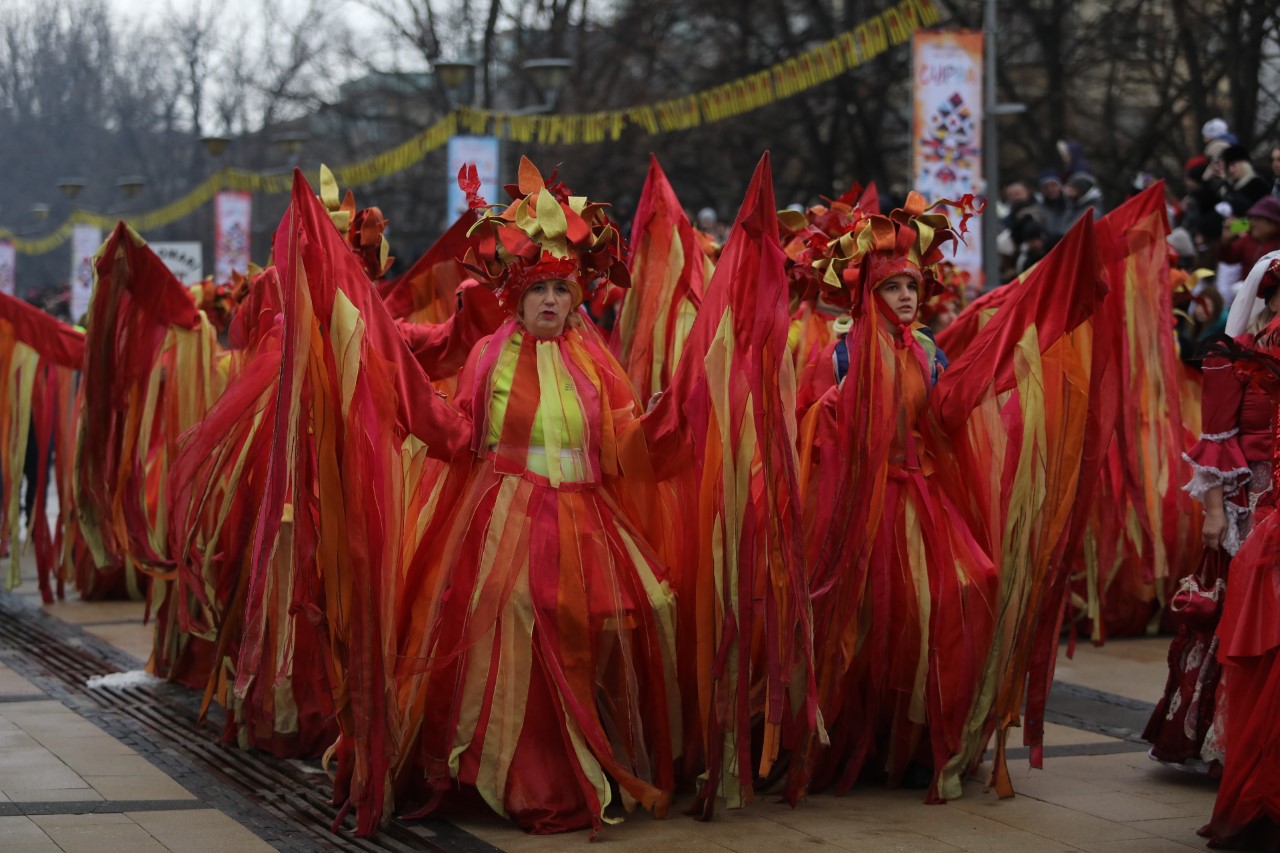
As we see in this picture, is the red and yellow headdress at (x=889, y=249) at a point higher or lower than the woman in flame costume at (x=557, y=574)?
higher

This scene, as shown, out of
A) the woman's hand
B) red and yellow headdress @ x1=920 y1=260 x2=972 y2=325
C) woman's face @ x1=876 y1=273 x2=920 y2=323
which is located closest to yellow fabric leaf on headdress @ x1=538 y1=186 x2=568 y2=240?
woman's face @ x1=876 y1=273 x2=920 y2=323

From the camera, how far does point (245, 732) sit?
22.6ft

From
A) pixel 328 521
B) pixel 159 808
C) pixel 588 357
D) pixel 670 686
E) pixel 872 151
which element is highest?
pixel 872 151

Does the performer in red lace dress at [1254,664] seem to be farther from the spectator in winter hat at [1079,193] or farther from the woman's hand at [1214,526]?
the spectator in winter hat at [1079,193]

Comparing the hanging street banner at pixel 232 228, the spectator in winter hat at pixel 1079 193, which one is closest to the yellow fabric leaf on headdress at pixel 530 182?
the spectator in winter hat at pixel 1079 193

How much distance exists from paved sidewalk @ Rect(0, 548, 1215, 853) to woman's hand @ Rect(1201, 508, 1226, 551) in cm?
88

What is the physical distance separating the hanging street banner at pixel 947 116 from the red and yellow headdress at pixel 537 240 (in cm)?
851

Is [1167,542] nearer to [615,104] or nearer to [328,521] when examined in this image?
[328,521]

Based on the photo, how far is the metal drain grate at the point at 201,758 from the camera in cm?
557

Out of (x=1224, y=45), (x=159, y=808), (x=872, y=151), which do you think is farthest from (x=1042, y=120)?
(x=159, y=808)

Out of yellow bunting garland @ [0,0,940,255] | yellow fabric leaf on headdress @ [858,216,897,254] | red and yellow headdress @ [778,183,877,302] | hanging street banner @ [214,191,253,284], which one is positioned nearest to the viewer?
yellow fabric leaf on headdress @ [858,216,897,254]

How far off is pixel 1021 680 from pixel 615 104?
22.3 m

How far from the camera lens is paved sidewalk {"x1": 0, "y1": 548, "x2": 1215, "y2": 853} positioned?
18.0 feet

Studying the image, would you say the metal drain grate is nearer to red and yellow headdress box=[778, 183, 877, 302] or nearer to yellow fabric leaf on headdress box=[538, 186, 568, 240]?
yellow fabric leaf on headdress box=[538, 186, 568, 240]
